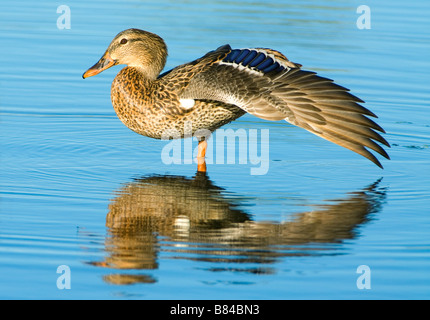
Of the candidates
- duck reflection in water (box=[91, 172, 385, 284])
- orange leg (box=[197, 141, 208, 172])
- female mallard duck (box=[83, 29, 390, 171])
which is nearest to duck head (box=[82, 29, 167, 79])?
female mallard duck (box=[83, 29, 390, 171])

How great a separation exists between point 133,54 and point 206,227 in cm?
293

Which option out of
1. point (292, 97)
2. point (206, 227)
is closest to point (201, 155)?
point (292, 97)

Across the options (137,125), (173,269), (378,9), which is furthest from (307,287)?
(378,9)

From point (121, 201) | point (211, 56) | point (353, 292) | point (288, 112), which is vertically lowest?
point (353, 292)

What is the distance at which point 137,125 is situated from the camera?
A: 877 centimetres

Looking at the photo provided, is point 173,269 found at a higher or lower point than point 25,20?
lower

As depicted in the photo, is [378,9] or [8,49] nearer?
[8,49]

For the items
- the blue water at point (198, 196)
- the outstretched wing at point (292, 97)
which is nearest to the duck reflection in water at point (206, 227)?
the blue water at point (198, 196)

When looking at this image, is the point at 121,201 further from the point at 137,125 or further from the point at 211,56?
the point at 211,56

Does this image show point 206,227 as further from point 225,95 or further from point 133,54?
point 133,54

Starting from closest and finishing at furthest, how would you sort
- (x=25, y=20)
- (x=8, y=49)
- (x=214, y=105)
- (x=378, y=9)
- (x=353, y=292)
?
(x=353, y=292)
(x=214, y=105)
(x=8, y=49)
(x=25, y=20)
(x=378, y=9)

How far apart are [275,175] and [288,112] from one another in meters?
1.09

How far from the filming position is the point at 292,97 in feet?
25.6

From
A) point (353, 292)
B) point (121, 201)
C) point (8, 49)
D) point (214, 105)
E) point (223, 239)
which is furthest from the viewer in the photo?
point (8, 49)
